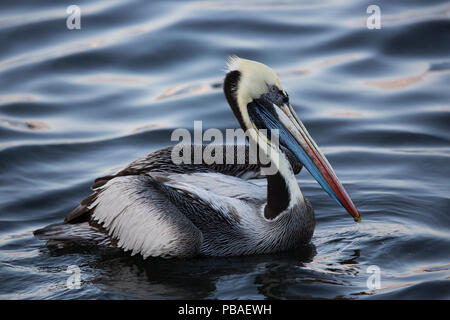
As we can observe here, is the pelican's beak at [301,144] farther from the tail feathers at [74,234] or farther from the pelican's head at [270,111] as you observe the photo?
the tail feathers at [74,234]

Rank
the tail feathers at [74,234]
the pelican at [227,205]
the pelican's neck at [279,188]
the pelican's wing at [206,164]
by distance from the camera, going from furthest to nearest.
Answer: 1. the pelican's wing at [206,164]
2. the tail feathers at [74,234]
3. the pelican's neck at [279,188]
4. the pelican at [227,205]

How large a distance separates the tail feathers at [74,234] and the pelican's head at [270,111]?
135 cm

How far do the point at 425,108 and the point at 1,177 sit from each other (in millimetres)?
4918

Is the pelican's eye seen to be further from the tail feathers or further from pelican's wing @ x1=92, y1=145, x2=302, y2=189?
the tail feathers

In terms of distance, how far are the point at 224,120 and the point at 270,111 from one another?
3.39 metres

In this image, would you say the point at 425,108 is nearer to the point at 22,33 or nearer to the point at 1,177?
Answer: the point at 1,177

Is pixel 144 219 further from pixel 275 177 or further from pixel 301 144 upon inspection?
pixel 301 144

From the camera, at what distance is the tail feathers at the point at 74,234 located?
5.45 metres

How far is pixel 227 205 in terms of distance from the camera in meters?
5.28

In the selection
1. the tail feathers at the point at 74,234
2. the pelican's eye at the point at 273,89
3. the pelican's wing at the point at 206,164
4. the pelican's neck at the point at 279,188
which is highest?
the pelican's eye at the point at 273,89

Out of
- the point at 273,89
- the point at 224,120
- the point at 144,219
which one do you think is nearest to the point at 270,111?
the point at 273,89

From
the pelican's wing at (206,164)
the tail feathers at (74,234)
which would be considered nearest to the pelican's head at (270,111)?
the pelican's wing at (206,164)

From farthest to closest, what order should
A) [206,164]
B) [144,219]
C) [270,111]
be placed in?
[206,164], [270,111], [144,219]

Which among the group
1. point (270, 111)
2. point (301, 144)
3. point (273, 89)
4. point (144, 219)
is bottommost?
point (144, 219)
